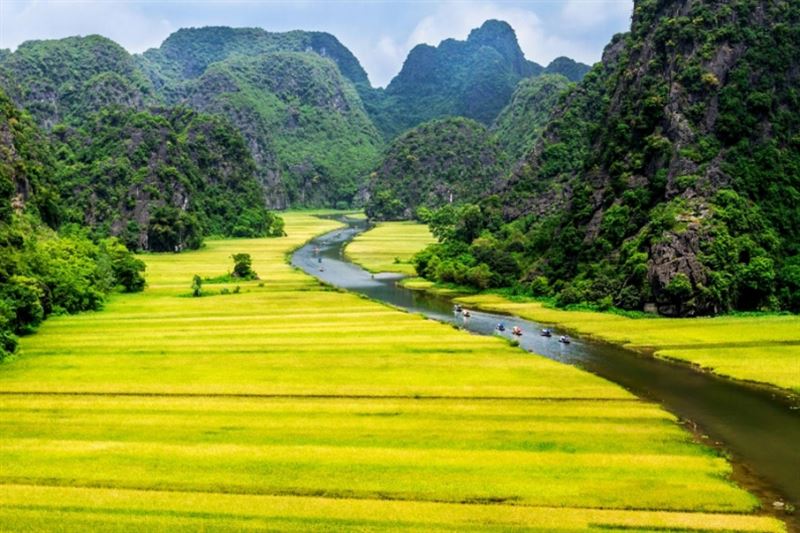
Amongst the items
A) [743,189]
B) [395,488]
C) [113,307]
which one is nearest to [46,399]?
[395,488]

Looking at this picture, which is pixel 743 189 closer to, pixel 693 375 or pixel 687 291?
pixel 687 291

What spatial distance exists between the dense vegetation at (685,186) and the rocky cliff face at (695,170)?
0.19 meters

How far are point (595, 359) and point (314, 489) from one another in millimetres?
35197

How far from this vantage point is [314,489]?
33781 millimetres

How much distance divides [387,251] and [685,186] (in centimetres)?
7598

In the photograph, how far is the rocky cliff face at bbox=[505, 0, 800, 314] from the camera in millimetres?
83812

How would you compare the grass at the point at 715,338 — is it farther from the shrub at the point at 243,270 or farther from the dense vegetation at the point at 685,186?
the shrub at the point at 243,270

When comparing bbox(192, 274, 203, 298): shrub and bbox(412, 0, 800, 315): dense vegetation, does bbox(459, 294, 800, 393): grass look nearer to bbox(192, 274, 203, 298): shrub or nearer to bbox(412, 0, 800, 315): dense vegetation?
bbox(412, 0, 800, 315): dense vegetation

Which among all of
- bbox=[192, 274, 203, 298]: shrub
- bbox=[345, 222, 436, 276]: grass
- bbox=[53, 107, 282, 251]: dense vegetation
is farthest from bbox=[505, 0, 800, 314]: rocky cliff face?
bbox=[53, 107, 282, 251]: dense vegetation

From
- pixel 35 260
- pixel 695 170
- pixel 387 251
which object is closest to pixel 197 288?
pixel 35 260

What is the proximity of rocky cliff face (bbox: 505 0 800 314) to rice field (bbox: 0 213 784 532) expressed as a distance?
102ft

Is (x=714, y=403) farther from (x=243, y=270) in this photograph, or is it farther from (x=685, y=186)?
(x=243, y=270)

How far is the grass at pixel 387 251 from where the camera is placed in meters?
134

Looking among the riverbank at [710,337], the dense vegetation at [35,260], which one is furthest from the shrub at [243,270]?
the riverbank at [710,337]
